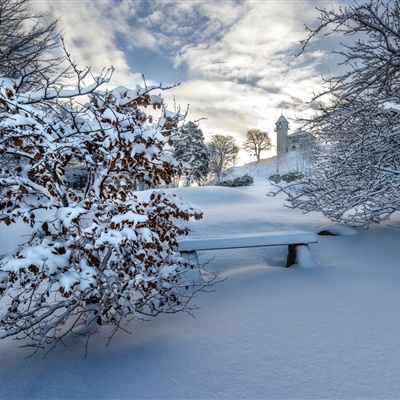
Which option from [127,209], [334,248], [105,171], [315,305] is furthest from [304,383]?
[334,248]

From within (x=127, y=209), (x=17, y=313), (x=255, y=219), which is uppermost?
(x=127, y=209)

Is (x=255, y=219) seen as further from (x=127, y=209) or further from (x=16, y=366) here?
(x=16, y=366)

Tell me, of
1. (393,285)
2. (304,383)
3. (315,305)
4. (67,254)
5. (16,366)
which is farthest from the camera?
(393,285)

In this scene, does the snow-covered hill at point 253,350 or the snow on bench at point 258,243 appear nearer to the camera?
the snow-covered hill at point 253,350

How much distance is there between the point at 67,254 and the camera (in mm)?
2221

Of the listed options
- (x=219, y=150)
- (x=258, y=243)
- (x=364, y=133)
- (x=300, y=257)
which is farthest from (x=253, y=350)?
(x=219, y=150)

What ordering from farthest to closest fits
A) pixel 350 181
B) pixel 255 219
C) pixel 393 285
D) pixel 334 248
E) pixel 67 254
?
pixel 255 219
pixel 350 181
pixel 334 248
pixel 393 285
pixel 67 254

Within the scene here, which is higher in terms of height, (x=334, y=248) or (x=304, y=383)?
(x=334, y=248)

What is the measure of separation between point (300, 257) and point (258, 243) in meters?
0.63

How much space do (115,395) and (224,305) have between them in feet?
4.61

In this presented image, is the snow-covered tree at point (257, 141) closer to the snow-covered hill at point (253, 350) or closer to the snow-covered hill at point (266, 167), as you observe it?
the snow-covered hill at point (266, 167)

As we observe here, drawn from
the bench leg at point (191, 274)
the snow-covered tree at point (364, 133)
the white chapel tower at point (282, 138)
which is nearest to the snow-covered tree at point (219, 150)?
the white chapel tower at point (282, 138)

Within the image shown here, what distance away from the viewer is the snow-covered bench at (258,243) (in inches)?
150

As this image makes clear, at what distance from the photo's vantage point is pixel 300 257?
3994mm
